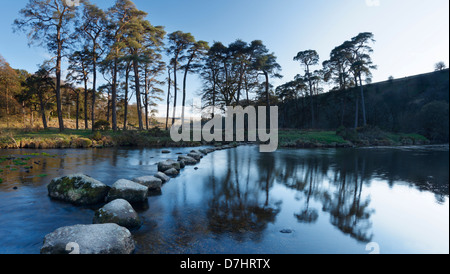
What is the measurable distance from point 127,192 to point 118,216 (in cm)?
139

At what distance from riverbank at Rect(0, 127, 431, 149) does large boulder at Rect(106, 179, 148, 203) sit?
13.8 metres

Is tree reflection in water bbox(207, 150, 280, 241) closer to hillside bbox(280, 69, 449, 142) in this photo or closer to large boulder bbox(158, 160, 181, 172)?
large boulder bbox(158, 160, 181, 172)

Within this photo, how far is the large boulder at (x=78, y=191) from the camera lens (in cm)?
469

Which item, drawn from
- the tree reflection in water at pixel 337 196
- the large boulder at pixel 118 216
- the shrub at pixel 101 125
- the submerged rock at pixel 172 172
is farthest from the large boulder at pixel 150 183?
the shrub at pixel 101 125

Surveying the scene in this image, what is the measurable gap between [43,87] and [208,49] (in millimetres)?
19682

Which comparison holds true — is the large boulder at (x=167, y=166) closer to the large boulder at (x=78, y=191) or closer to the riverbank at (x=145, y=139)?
the large boulder at (x=78, y=191)

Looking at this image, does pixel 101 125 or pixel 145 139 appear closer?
pixel 145 139

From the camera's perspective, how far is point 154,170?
885 centimetres

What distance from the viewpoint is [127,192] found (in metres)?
4.77

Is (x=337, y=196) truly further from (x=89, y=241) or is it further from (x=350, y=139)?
(x=350, y=139)

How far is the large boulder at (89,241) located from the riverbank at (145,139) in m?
15.7

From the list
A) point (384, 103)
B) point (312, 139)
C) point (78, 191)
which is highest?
point (384, 103)

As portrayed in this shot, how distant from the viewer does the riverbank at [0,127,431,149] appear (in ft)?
47.7

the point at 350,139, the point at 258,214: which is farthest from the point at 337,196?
the point at 350,139
